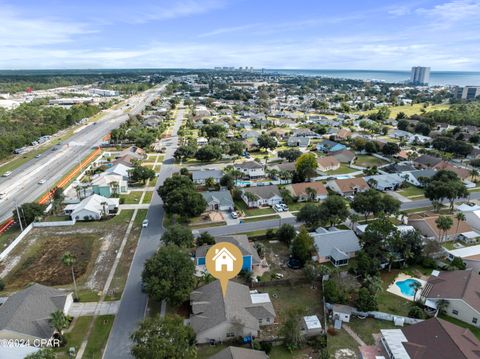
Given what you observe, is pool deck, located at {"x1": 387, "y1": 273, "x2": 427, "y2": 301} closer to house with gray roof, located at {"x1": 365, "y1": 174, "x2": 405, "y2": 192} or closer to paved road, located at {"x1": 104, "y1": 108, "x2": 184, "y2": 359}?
paved road, located at {"x1": 104, "y1": 108, "x2": 184, "y2": 359}

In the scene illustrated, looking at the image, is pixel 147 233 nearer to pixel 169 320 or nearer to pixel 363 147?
pixel 169 320

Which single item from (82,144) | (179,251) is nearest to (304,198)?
(179,251)

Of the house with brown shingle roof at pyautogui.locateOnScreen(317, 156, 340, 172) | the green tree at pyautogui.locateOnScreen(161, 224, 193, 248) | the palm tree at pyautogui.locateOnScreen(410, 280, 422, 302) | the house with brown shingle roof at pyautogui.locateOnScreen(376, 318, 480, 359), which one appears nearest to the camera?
the house with brown shingle roof at pyautogui.locateOnScreen(376, 318, 480, 359)

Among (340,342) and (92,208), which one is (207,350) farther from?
(92,208)

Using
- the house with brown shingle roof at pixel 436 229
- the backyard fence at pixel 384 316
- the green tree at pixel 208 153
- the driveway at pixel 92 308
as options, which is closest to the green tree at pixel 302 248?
the backyard fence at pixel 384 316

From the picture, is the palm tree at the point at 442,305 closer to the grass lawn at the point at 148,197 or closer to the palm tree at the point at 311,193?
Result: the palm tree at the point at 311,193

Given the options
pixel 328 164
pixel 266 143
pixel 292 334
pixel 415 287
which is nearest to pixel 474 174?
pixel 328 164

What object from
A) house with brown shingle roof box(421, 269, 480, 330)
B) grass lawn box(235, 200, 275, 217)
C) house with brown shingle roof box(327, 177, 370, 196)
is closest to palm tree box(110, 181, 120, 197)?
grass lawn box(235, 200, 275, 217)
